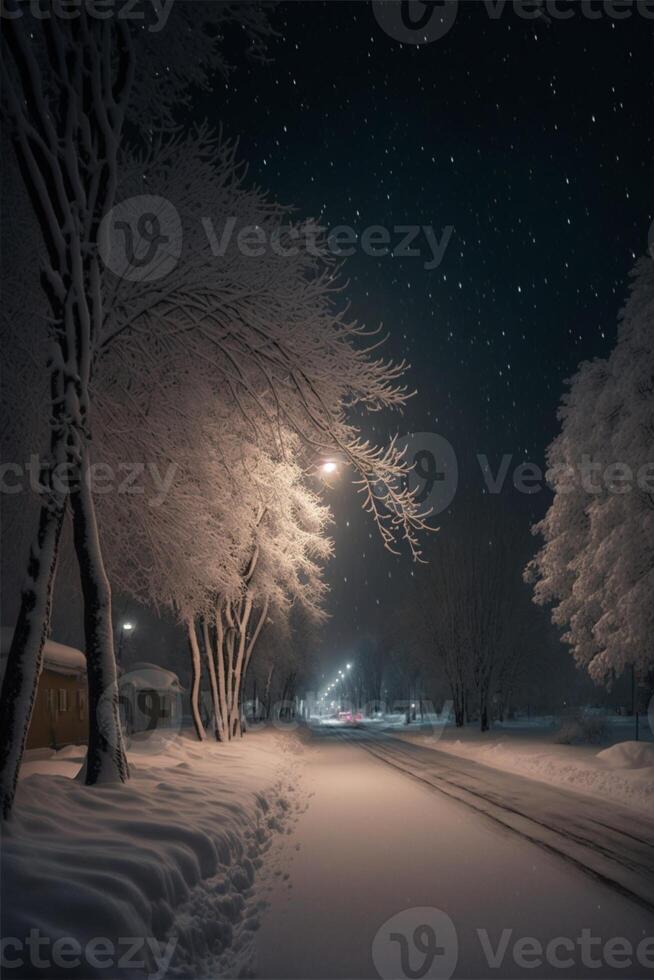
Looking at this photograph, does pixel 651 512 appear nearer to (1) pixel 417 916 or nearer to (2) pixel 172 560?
(2) pixel 172 560

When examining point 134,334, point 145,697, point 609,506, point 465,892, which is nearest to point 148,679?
point 145,697

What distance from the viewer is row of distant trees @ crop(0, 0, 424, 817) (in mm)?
8016

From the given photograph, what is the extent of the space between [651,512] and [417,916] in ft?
52.7

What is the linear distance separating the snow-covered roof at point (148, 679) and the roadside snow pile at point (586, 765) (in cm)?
1603

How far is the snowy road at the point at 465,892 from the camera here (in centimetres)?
513

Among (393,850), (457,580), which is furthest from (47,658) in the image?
(457,580)

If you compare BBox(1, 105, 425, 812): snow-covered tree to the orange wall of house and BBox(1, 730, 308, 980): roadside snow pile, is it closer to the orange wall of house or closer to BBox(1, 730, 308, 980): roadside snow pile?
BBox(1, 730, 308, 980): roadside snow pile

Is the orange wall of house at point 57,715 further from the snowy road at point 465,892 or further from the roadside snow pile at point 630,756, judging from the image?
the roadside snow pile at point 630,756

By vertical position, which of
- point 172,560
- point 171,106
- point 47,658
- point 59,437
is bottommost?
point 47,658

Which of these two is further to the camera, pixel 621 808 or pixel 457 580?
pixel 457 580

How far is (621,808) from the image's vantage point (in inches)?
500

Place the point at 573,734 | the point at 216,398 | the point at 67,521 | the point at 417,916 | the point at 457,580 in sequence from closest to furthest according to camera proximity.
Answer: the point at 417,916
the point at 216,398
the point at 67,521
the point at 573,734
the point at 457,580

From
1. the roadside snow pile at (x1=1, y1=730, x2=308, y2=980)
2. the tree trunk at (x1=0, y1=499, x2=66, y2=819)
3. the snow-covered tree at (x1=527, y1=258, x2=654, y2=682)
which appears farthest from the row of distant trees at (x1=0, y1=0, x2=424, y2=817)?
the snow-covered tree at (x1=527, y1=258, x2=654, y2=682)

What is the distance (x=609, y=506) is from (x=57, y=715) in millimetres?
20845
